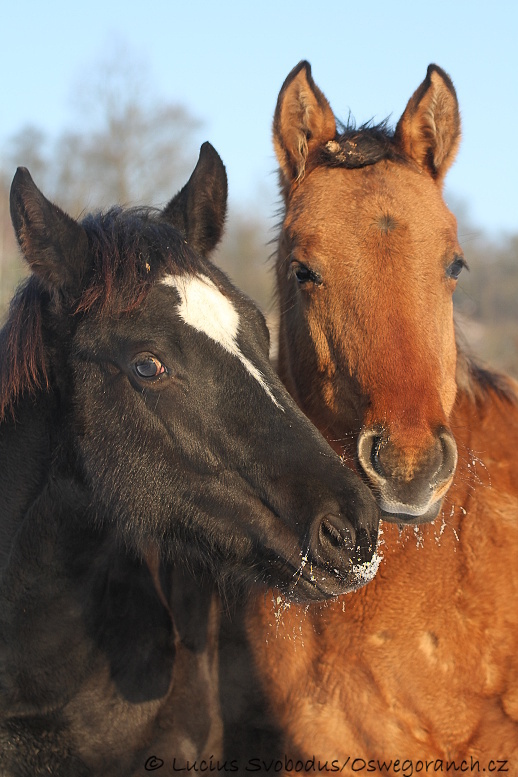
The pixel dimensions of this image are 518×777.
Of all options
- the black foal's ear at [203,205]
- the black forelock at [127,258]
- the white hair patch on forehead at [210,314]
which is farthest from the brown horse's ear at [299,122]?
the white hair patch on forehead at [210,314]

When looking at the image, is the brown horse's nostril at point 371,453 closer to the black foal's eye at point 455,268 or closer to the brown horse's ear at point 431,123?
the black foal's eye at point 455,268

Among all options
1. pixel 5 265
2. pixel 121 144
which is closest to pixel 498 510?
pixel 5 265

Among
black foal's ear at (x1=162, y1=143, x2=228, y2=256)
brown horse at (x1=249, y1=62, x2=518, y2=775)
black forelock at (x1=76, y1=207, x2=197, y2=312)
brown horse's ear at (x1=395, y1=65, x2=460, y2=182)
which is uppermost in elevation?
brown horse's ear at (x1=395, y1=65, x2=460, y2=182)

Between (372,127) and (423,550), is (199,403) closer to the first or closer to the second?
(423,550)

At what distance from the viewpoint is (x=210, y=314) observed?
3.11 meters

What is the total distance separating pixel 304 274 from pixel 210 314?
0.80 metres

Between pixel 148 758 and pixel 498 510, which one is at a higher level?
pixel 498 510

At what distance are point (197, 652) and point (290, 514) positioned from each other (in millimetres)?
1355

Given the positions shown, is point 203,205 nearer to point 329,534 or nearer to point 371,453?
point 371,453

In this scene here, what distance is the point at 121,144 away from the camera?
81.6 feet

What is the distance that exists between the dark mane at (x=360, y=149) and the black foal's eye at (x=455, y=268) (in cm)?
63

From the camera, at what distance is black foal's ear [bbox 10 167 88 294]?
9.80ft

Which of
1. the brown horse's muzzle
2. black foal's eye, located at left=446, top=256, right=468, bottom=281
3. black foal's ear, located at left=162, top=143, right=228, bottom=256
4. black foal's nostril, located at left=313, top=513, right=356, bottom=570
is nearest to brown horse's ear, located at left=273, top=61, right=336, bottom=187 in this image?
black foal's ear, located at left=162, top=143, right=228, bottom=256

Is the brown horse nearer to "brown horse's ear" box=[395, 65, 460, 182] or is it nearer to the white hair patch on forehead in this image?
"brown horse's ear" box=[395, 65, 460, 182]
